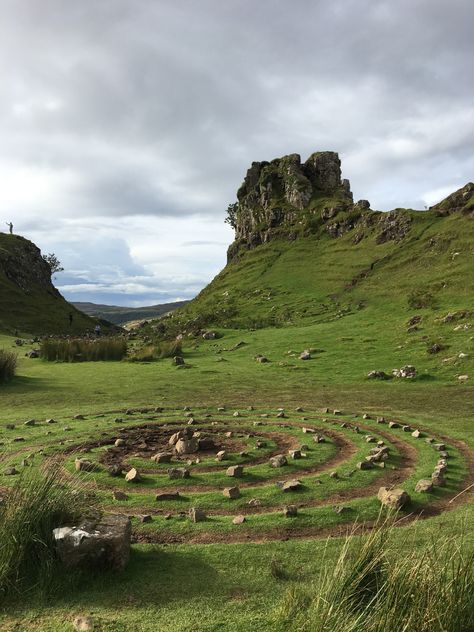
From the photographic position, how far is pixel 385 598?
5480 mm

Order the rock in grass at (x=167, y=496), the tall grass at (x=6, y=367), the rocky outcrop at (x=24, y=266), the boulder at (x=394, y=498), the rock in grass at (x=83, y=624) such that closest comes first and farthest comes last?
1. the rock in grass at (x=83, y=624)
2. the boulder at (x=394, y=498)
3. the rock in grass at (x=167, y=496)
4. the tall grass at (x=6, y=367)
5. the rocky outcrop at (x=24, y=266)

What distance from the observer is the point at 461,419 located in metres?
18.8

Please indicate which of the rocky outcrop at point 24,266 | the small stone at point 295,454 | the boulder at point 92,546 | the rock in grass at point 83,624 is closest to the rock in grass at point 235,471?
the small stone at point 295,454

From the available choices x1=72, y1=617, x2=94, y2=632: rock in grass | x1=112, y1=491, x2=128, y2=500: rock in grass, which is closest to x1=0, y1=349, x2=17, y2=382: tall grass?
x1=112, y1=491, x2=128, y2=500: rock in grass

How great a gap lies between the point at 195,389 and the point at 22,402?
9.07 m

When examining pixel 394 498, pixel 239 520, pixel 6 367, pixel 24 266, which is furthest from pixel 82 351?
pixel 24 266

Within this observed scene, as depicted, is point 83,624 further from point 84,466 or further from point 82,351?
point 82,351

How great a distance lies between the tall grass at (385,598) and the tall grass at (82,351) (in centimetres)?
4033

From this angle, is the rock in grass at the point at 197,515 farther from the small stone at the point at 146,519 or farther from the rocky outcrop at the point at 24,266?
the rocky outcrop at the point at 24,266

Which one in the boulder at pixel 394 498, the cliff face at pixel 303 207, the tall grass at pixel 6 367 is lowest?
the boulder at pixel 394 498

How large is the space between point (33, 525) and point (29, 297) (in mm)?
109383

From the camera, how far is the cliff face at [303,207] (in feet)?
257

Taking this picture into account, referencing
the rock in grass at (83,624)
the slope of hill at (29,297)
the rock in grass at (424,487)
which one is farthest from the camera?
the slope of hill at (29,297)

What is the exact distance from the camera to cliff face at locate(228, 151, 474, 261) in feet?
257
